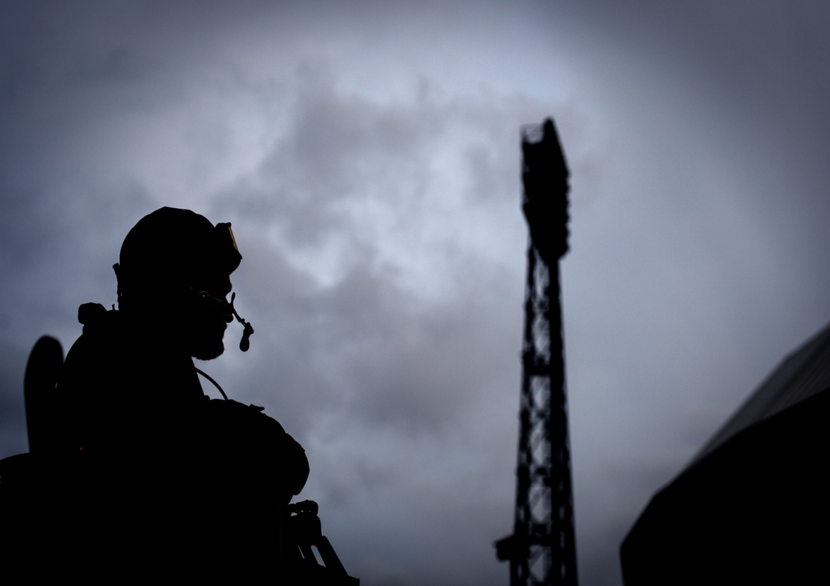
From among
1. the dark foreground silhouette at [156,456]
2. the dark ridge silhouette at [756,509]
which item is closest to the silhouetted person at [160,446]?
the dark foreground silhouette at [156,456]

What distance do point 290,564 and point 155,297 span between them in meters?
1.37

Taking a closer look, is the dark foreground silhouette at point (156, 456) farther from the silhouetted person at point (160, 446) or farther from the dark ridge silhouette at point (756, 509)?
the dark ridge silhouette at point (756, 509)

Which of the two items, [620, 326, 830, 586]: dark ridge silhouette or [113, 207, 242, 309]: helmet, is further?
[620, 326, 830, 586]: dark ridge silhouette

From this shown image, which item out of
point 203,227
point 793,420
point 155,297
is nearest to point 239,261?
point 203,227

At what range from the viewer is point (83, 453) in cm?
226

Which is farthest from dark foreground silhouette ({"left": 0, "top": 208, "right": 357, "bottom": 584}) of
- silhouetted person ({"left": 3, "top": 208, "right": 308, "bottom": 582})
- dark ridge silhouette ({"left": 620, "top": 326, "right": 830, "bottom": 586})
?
dark ridge silhouette ({"left": 620, "top": 326, "right": 830, "bottom": 586})

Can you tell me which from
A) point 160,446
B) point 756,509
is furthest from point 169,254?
point 756,509

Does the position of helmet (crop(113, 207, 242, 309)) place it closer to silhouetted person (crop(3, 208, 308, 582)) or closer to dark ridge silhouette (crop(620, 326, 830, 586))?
silhouetted person (crop(3, 208, 308, 582))

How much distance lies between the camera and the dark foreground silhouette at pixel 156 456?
2166mm

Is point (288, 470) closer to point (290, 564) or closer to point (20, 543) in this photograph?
point (290, 564)

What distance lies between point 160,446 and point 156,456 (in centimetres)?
4

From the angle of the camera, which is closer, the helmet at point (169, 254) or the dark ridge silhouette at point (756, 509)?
the helmet at point (169, 254)

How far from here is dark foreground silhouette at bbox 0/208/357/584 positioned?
2.17m

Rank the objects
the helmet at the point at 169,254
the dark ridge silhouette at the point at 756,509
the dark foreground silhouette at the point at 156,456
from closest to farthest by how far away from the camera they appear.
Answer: the dark foreground silhouette at the point at 156,456 < the helmet at the point at 169,254 < the dark ridge silhouette at the point at 756,509
